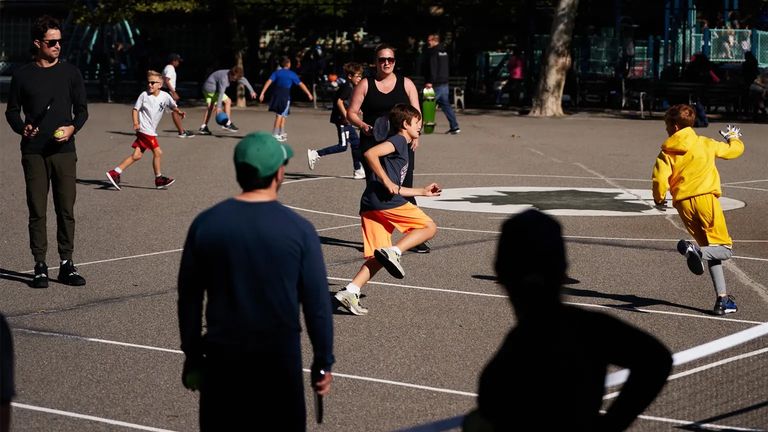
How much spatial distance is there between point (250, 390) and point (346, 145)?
52.3ft

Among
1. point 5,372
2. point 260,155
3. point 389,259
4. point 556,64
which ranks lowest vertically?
point 389,259

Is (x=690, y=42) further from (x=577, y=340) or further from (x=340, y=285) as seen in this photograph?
(x=577, y=340)

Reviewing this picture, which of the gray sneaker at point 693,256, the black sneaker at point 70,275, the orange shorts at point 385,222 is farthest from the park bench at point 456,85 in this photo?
the gray sneaker at point 693,256

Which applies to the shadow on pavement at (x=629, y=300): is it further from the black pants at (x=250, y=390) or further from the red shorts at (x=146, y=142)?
the red shorts at (x=146, y=142)

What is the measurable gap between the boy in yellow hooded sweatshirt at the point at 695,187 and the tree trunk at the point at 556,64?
82.0 feet

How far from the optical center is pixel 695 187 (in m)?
9.66

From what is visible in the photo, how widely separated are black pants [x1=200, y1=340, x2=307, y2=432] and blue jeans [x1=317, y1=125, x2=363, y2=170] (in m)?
12.7

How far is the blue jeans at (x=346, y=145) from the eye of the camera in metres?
17.6

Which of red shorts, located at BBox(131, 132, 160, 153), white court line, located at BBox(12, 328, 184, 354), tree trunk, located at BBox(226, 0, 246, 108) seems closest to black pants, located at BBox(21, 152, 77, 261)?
white court line, located at BBox(12, 328, 184, 354)

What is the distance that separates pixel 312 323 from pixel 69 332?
14.8 ft

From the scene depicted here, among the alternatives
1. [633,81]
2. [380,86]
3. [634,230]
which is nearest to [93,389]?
[380,86]

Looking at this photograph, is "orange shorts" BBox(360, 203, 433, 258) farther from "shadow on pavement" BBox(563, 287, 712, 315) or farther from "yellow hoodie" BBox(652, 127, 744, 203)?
"yellow hoodie" BBox(652, 127, 744, 203)

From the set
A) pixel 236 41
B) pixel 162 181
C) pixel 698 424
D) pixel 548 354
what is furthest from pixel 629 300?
pixel 236 41

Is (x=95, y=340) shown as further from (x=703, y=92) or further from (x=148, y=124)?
(x=703, y=92)
